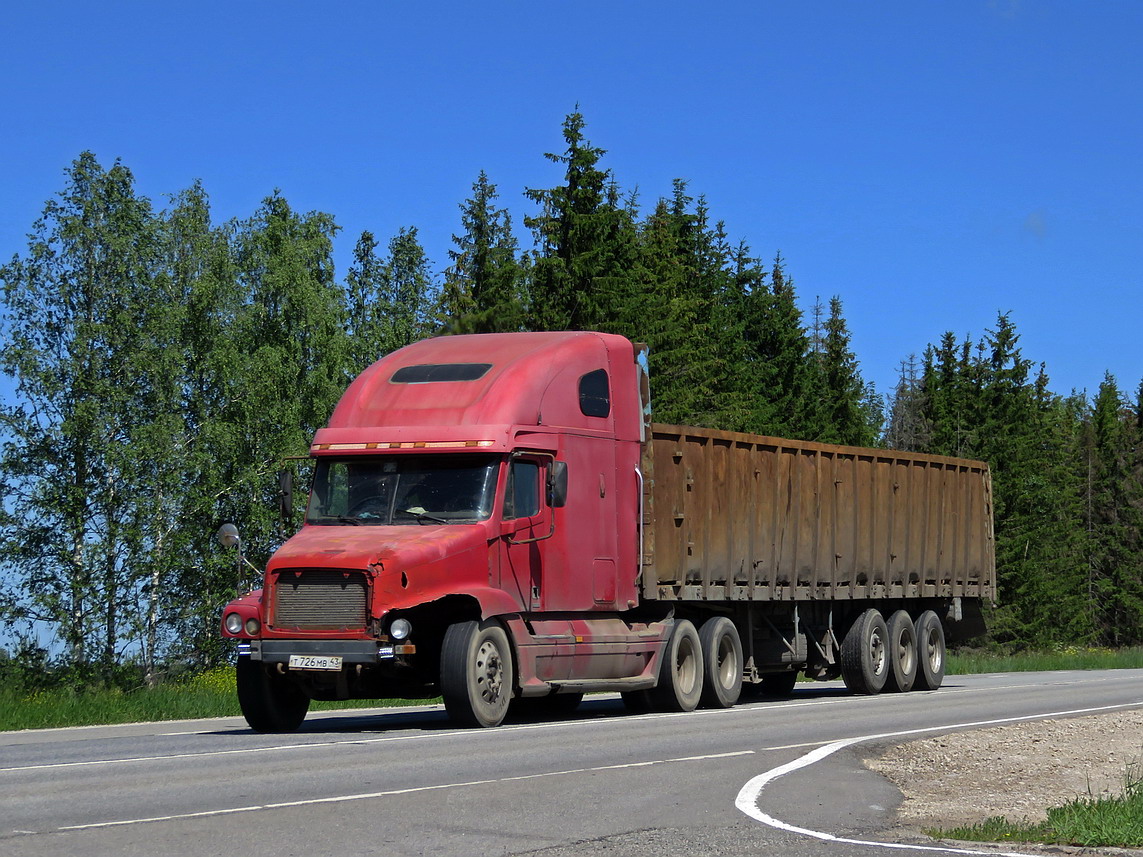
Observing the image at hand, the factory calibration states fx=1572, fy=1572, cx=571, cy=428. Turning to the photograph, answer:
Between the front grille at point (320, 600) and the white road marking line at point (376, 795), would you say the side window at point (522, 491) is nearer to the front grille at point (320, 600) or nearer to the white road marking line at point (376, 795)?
the front grille at point (320, 600)

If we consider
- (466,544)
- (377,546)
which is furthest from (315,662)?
(466,544)

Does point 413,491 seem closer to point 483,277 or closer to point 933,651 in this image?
point 933,651

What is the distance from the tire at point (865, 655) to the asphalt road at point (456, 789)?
6289mm

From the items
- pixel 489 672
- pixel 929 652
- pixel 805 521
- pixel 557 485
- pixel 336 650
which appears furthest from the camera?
pixel 929 652

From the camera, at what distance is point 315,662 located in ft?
47.6

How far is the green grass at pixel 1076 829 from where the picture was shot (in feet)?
27.3

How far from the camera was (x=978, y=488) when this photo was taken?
28312 millimetres

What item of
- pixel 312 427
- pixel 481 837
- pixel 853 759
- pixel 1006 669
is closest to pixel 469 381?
pixel 853 759

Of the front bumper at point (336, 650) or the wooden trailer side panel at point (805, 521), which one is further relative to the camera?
the wooden trailer side panel at point (805, 521)

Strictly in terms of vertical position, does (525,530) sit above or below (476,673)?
above

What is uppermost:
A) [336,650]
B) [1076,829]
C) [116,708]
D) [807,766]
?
[336,650]

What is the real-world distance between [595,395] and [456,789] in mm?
8344

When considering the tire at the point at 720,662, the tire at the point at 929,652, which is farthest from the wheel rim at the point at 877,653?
the tire at the point at 720,662

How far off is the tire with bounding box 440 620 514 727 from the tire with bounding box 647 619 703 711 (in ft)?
11.3
